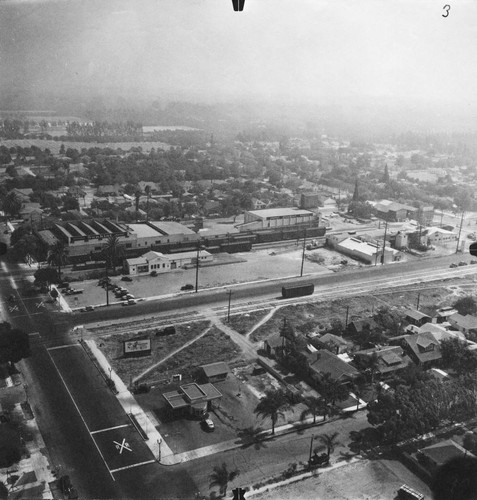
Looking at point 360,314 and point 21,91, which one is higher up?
point 21,91

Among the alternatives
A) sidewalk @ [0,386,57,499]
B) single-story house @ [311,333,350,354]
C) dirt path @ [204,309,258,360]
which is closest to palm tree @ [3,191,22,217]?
dirt path @ [204,309,258,360]

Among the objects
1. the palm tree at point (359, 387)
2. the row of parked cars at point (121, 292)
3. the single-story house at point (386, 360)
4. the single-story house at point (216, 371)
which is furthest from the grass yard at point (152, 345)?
the palm tree at point (359, 387)

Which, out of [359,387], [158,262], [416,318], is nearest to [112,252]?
[158,262]

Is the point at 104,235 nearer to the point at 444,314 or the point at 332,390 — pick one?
the point at 444,314

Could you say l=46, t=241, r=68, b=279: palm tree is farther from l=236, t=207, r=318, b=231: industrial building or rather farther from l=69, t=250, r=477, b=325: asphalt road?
l=236, t=207, r=318, b=231: industrial building

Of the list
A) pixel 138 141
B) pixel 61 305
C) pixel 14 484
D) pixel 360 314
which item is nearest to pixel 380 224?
pixel 360 314

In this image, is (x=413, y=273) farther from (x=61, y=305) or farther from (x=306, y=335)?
(x=61, y=305)

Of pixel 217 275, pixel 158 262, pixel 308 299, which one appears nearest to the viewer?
pixel 308 299
